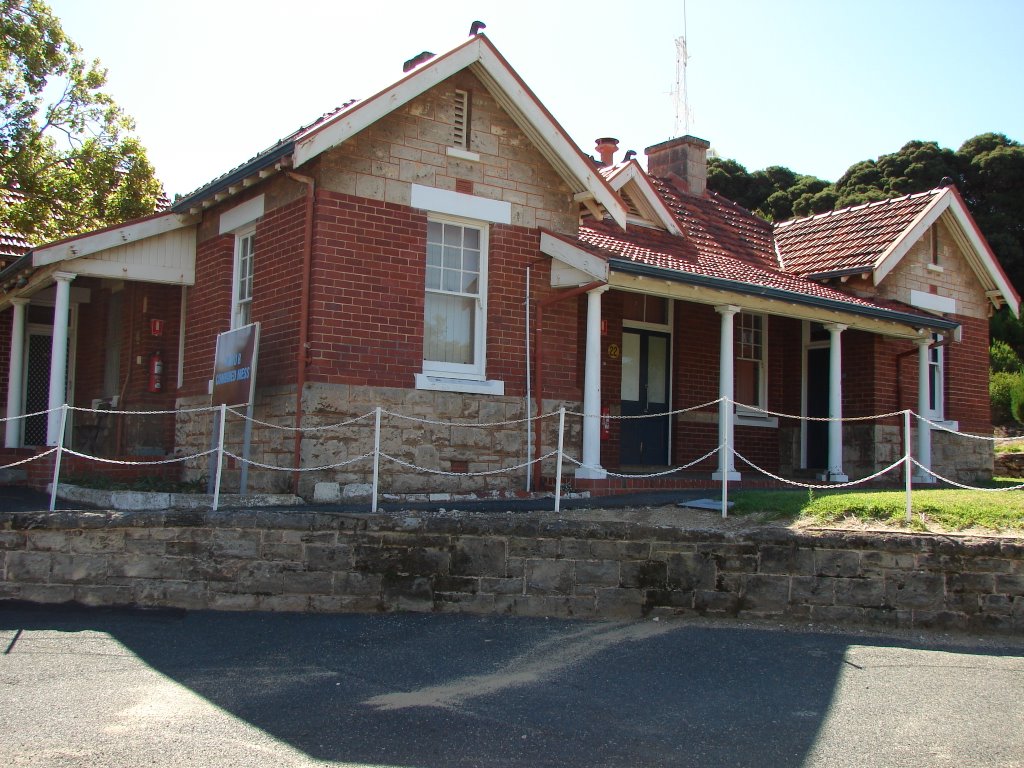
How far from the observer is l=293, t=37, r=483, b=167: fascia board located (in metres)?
10.7

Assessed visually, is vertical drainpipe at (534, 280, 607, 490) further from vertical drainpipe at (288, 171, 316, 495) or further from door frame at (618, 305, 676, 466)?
door frame at (618, 305, 676, 466)

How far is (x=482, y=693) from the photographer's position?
6406 millimetres

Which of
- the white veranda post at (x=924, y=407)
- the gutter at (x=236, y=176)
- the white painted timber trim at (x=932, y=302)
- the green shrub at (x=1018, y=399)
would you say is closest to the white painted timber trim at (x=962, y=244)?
the white painted timber trim at (x=932, y=302)

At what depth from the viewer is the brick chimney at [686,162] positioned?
63.6ft

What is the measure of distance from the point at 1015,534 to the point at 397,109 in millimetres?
7676

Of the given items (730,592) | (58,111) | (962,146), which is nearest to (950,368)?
(730,592)

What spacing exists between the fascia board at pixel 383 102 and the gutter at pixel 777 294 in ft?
9.34

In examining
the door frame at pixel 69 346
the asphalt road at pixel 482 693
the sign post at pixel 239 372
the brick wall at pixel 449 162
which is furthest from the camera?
the door frame at pixel 69 346

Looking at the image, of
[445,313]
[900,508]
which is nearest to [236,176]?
[445,313]

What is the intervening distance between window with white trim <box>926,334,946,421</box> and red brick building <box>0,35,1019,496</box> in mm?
1297

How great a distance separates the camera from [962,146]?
3634 centimetres

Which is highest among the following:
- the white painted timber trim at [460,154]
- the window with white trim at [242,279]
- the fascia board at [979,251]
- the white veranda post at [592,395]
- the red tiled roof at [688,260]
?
the fascia board at [979,251]

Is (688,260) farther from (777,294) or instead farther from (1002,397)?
(1002,397)

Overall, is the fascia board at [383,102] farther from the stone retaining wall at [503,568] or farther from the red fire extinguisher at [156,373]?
the red fire extinguisher at [156,373]
